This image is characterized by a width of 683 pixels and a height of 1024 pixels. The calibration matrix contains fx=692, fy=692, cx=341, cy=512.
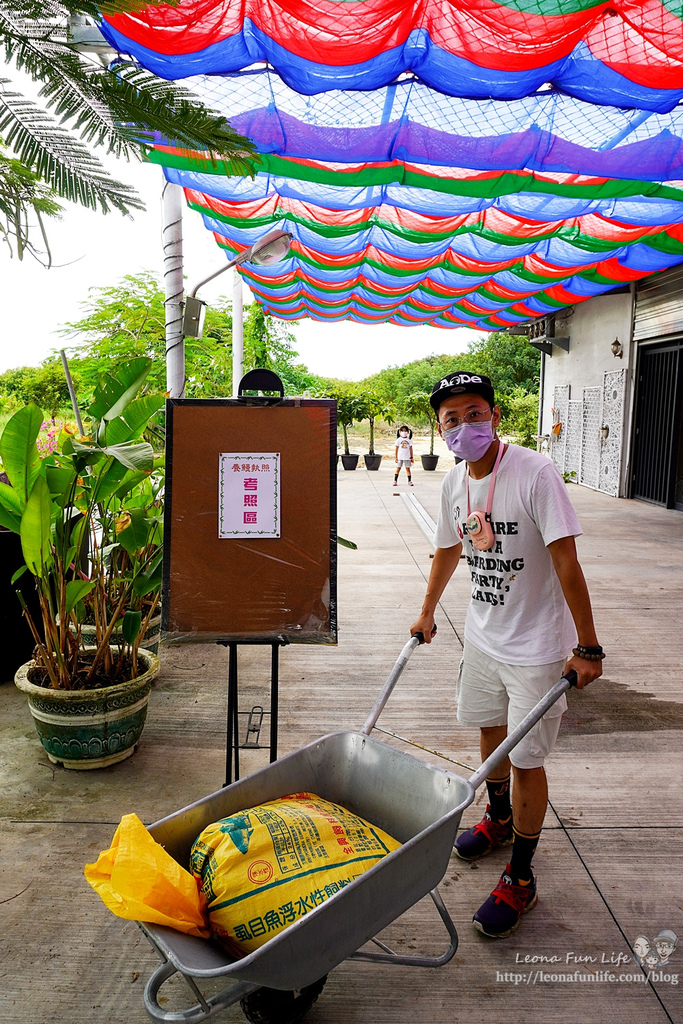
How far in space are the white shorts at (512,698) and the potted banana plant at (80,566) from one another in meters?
1.49

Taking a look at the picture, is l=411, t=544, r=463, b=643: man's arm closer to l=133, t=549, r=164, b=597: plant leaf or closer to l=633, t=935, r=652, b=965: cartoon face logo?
l=633, t=935, r=652, b=965: cartoon face logo

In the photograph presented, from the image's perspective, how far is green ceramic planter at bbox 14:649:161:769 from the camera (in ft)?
10.1

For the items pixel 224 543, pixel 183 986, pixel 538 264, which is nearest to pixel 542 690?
pixel 224 543

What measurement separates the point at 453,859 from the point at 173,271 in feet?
15.8

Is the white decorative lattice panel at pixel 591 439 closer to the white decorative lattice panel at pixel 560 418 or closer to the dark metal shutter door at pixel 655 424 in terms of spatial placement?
the white decorative lattice panel at pixel 560 418

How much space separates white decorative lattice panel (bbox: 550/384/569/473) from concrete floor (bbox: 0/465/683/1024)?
11.8 metres

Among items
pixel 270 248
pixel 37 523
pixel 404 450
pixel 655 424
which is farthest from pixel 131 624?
pixel 404 450

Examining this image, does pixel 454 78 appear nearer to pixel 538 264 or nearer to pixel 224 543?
pixel 224 543

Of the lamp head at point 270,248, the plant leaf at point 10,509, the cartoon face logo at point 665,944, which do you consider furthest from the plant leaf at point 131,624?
the lamp head at point 270,248

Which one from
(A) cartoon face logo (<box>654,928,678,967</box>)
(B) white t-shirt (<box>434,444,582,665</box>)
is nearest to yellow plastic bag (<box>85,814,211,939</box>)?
(B) white t-shirt (<box>434,444,582,665</box>)

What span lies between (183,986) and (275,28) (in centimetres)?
405

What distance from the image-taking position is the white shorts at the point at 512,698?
2215 millimetres

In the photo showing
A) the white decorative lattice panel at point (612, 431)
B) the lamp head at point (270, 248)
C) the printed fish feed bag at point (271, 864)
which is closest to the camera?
the printed fish feed bag at point (271, 864)

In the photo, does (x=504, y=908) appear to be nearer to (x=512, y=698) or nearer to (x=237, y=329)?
(x=512, y=698)
